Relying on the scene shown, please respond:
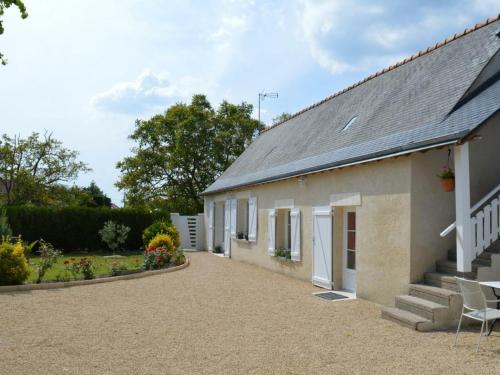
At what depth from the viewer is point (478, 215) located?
263 inches

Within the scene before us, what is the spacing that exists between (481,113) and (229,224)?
1098 centimetres

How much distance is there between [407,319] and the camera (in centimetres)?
619

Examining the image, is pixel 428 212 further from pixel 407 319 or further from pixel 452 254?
pixel 407 319

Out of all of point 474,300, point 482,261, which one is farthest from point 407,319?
point 482,261

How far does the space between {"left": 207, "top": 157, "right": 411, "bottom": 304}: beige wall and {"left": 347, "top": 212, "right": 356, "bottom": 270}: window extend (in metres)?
0.19

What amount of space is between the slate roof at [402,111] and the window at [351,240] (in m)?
1.17

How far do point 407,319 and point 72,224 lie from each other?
15310mm

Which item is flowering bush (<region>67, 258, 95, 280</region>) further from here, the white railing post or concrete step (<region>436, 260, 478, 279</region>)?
the white railing post

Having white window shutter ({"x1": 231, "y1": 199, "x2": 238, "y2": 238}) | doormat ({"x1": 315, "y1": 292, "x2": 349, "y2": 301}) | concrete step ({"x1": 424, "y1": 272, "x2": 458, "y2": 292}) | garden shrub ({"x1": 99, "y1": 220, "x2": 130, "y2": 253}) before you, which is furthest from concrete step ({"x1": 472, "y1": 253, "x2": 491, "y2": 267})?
garden shrub ({"x1": 99, "y1": 220, "x2": 130, "y2": 253})

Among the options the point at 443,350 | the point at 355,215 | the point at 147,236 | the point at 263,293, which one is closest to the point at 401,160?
the point at 355,215

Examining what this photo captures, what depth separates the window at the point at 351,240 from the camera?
361 inches

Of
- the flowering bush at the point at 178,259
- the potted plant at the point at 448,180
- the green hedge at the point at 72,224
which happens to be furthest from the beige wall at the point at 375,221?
the green hedge at the point at 72,224

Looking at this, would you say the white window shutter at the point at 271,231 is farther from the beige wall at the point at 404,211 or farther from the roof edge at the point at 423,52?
the roof edge at the point at 423,52

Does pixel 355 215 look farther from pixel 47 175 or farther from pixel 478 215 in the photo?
pixel 47 175
